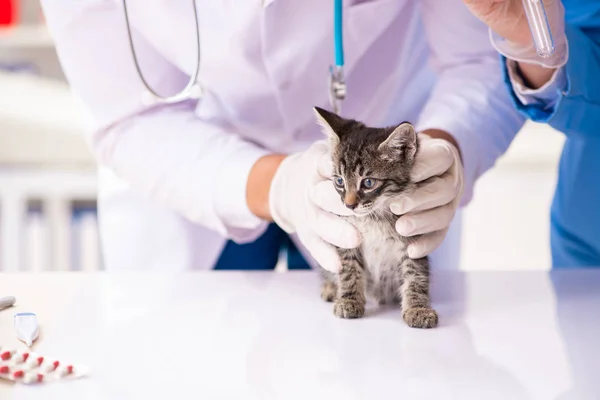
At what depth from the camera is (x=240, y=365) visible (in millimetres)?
731

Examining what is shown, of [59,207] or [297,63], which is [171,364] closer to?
[297,63]

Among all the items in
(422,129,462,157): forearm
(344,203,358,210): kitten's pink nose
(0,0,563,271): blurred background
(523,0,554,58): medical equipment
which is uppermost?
(523,0,554,58): medical equipment

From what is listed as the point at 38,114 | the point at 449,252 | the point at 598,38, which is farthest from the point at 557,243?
the point at 38,114

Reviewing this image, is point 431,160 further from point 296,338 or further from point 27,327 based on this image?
point 27,327

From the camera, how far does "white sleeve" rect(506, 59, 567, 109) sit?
101 cm

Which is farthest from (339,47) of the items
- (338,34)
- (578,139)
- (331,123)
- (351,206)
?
(578,139)

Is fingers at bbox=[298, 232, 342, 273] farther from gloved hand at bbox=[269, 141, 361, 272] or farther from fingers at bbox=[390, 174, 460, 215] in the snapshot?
fingers at bbox=[390, 174, 460, 215]

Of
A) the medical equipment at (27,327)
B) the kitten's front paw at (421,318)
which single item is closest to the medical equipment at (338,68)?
the kitten's front paw at (421,318)

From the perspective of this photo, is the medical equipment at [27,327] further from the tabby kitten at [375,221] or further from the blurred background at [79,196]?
the blurred background at [79,196]

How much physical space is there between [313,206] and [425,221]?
158 millimetres

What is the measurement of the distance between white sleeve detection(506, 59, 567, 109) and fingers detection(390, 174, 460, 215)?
0.18m

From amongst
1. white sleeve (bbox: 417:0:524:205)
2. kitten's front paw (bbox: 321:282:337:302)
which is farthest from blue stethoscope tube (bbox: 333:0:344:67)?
kitten's front paw (bbox: 321:282:337:302)

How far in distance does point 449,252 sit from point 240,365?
0.80 meters

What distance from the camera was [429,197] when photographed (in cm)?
89
